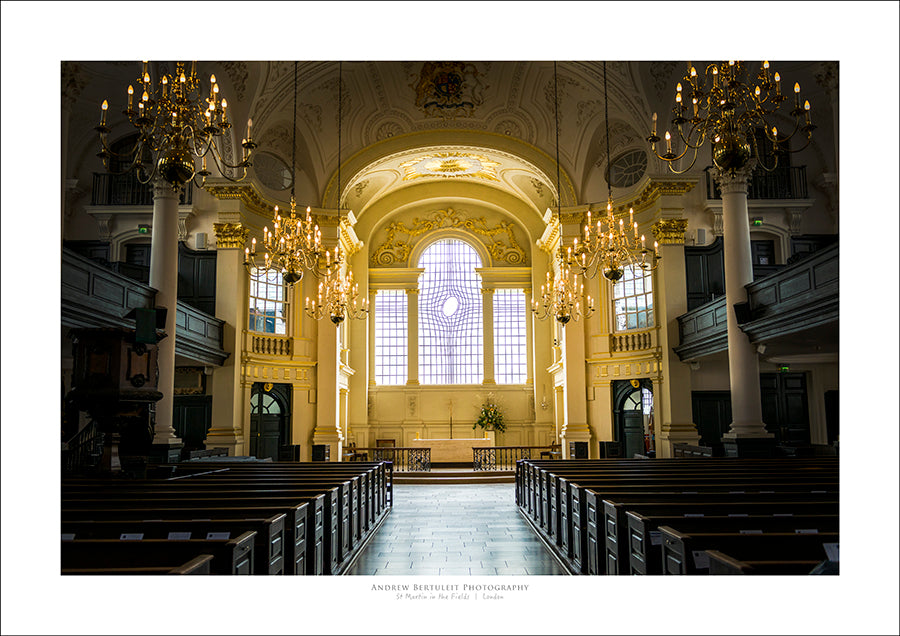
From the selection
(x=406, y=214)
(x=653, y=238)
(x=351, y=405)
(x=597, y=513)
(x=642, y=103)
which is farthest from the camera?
(x=406, y=214)

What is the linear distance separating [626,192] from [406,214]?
26.2 feet

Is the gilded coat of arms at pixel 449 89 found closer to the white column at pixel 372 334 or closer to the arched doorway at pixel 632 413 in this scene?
the white column at pixel 372 334

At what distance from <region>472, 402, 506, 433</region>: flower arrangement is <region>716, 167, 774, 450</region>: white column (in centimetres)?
960

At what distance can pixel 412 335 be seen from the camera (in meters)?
21.8

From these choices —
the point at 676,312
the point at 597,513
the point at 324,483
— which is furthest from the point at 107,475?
the point at 676,312

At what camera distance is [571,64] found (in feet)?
49.7

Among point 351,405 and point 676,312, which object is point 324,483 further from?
point 351,405

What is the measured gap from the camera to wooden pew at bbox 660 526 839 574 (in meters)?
3.29

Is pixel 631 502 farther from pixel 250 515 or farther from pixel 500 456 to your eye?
pixel 500 456

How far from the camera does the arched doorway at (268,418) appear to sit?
16.3m

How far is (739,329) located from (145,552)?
396 inches

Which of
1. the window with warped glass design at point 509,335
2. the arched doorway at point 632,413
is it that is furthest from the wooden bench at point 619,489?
the window with warped glass design at point 509,335

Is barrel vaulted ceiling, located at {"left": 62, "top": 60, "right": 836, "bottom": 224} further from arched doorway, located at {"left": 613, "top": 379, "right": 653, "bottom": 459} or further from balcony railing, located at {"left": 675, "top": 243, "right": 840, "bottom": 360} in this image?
balcony railing, located at {"left": 675, "top": 243, "right": 840, "bottom": 360}

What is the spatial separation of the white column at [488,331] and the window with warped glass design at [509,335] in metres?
0.15
